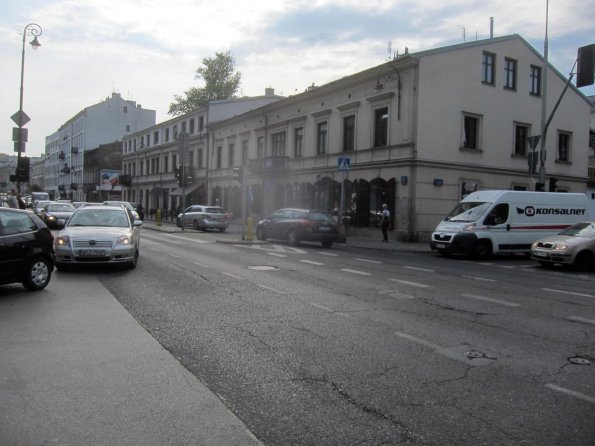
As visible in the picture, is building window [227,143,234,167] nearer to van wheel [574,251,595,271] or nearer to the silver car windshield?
the silver car windshield

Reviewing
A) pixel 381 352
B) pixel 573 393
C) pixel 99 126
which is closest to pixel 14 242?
pixel 381 352

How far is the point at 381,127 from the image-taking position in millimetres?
27109

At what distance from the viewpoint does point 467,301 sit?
29.5 feet

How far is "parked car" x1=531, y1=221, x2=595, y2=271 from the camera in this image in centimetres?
1518

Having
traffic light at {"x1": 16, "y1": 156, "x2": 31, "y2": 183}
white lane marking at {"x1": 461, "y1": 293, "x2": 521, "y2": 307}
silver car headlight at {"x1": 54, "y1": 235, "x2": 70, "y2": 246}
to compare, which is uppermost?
traffic light at {"x1": 16, "y1": 156, "x2": 31, "y2": 183}

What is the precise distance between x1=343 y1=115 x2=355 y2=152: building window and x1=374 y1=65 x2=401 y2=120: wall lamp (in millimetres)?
2893

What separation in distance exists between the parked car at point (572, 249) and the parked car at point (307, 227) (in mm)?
7929

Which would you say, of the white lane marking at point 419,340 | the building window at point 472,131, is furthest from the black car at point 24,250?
the building window at point 472,131

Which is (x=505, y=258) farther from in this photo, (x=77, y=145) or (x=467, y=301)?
(x=77, y=145)

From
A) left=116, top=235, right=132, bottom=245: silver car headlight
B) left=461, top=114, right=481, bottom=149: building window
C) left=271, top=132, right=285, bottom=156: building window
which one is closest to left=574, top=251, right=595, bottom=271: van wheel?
left=116, top=235, right=132, bottom=245: silver car headlight

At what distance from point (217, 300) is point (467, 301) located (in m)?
4.33

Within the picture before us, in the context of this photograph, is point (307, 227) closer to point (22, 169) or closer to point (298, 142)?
point (298, 142)

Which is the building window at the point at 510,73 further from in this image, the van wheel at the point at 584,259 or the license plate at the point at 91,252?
the license plate at the point at 91,252

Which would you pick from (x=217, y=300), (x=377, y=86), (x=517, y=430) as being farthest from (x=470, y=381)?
(x=377, y=86)
